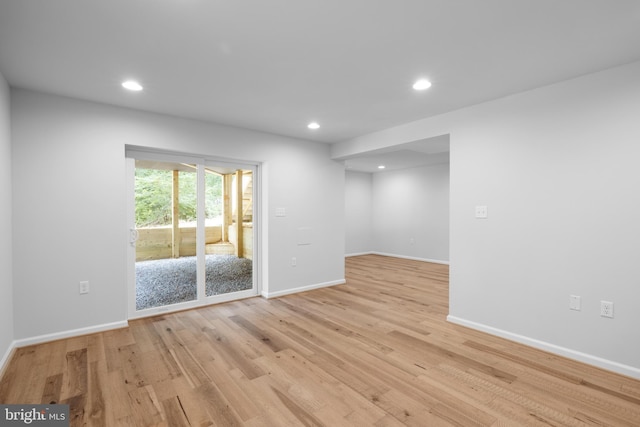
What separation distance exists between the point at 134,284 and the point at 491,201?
13.3 ft

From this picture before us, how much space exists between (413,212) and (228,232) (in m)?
5.09

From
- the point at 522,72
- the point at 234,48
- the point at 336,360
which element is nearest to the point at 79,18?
the point at 234,48

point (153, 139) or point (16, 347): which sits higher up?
point (153, 139)

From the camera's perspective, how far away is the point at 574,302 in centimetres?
263

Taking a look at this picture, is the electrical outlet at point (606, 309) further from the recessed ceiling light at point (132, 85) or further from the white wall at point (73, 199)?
the recessed ceiling light at point (132, 85)

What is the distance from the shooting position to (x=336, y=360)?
2.57 m

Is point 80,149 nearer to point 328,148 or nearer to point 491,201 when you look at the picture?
point 328,148

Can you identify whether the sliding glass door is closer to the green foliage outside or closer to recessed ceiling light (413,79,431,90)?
the green foliage outside

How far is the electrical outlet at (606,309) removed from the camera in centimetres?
245

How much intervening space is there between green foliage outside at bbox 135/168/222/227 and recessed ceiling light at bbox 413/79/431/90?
9.23 ft

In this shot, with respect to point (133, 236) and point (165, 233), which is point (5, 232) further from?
point (165, 233)

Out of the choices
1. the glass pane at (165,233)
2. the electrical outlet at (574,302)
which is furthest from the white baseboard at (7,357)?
the electrical outlet at (574,302)

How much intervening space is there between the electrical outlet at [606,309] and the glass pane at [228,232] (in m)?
3.95

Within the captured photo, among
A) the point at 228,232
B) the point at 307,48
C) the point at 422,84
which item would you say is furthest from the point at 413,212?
the point at 307,48
